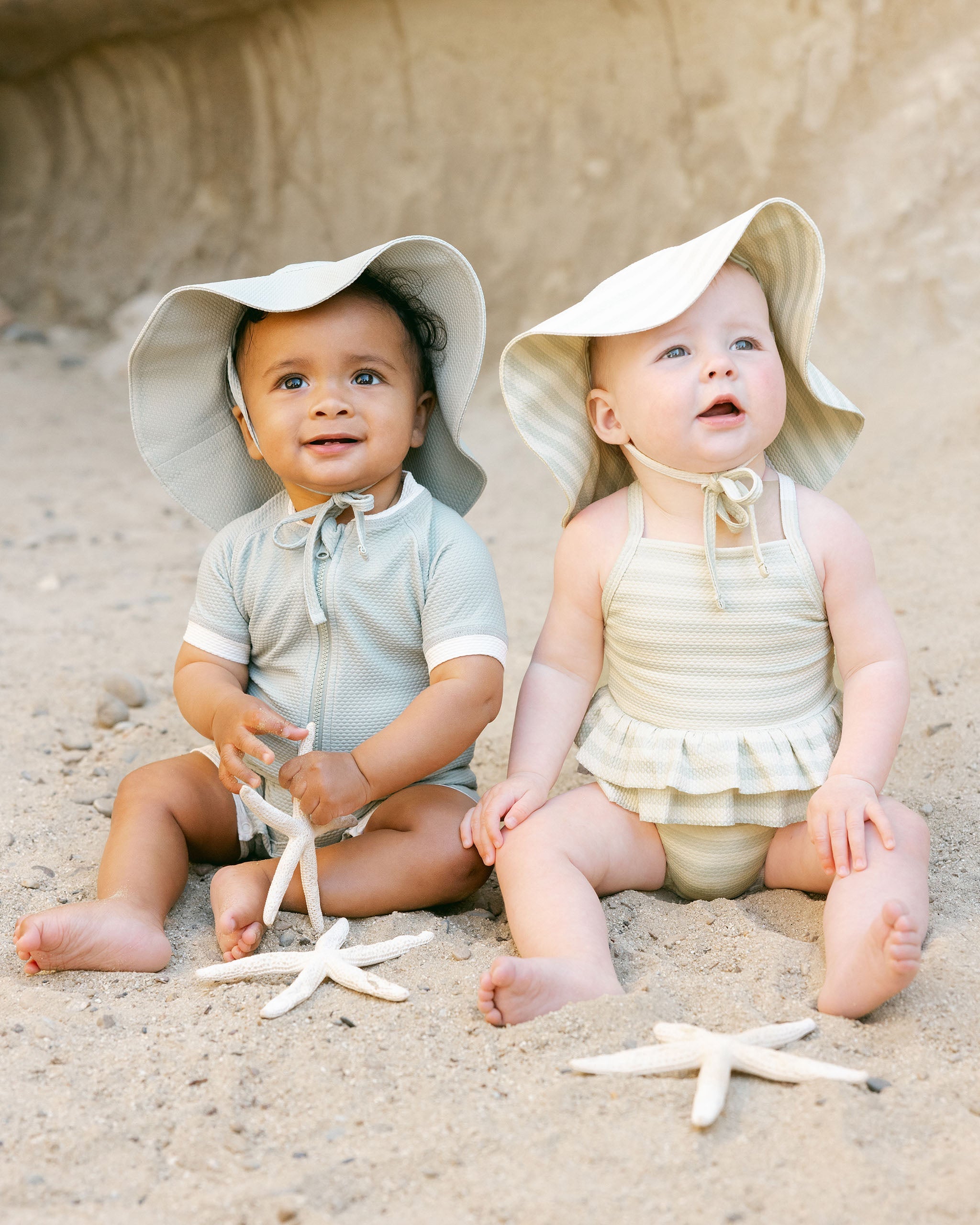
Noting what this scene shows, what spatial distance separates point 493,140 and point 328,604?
15.2 feet

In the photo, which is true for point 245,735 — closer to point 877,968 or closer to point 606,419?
point 606,419

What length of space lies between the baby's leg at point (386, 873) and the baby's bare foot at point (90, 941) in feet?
0.57

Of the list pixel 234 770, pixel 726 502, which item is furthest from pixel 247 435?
pixel 726 502

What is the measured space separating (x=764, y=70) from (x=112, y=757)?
4.28 metres

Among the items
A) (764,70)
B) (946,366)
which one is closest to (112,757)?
(946,366)

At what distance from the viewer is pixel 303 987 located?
2.02m

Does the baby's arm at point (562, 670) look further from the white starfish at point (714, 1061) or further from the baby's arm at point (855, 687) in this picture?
the white starfish at point (714, 1061)

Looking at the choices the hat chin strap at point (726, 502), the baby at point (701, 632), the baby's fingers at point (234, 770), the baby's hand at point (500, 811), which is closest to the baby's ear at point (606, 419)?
the baby at point (701, 632)

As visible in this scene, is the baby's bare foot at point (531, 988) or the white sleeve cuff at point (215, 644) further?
the white sleeve cuff at point (215, 644)

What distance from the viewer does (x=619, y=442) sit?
7.77ft

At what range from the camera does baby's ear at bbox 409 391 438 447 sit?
2.60 m

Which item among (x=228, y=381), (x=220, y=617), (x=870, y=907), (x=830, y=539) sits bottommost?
(x=870, y=907)

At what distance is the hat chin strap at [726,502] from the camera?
2.23 metres

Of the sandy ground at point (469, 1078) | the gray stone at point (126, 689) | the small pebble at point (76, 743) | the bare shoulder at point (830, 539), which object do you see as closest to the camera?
the sandy ground at point (469, 1078)
